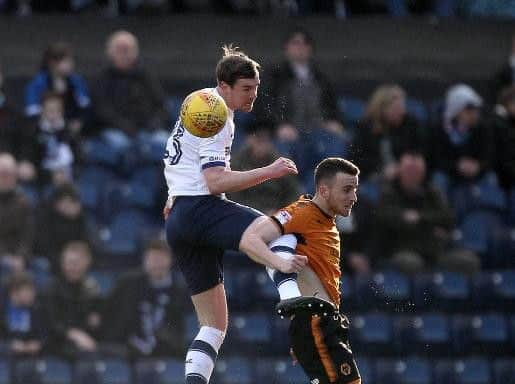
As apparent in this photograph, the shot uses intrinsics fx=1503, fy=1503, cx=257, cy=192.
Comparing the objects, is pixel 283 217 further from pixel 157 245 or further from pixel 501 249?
pixel 501 249

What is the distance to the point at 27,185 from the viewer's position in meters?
13.5

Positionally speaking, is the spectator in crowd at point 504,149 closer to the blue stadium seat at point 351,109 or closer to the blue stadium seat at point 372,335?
the blue stadium seat at point 351,109

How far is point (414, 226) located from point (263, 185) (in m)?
1.48

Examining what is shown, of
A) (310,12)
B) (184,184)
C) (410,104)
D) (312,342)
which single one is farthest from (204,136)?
(310,12)

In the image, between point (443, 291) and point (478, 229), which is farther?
point (478, 229)

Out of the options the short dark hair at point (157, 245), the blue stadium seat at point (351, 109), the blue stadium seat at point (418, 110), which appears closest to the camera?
the short dark hair at point (157, 245)

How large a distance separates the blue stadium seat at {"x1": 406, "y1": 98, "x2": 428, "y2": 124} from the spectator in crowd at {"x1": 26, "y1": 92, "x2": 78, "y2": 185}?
3357mm

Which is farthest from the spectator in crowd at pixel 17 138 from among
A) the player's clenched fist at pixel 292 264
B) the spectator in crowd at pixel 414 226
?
the player's clenched fist at pixel 292 264

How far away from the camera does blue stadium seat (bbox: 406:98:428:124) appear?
1451cm

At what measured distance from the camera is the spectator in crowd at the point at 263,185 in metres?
12.0

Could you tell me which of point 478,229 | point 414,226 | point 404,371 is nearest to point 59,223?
point 414,226

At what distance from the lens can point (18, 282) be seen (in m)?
12.1

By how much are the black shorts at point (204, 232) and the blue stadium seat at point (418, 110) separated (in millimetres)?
5976

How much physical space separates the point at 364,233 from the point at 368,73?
3.25 meters
